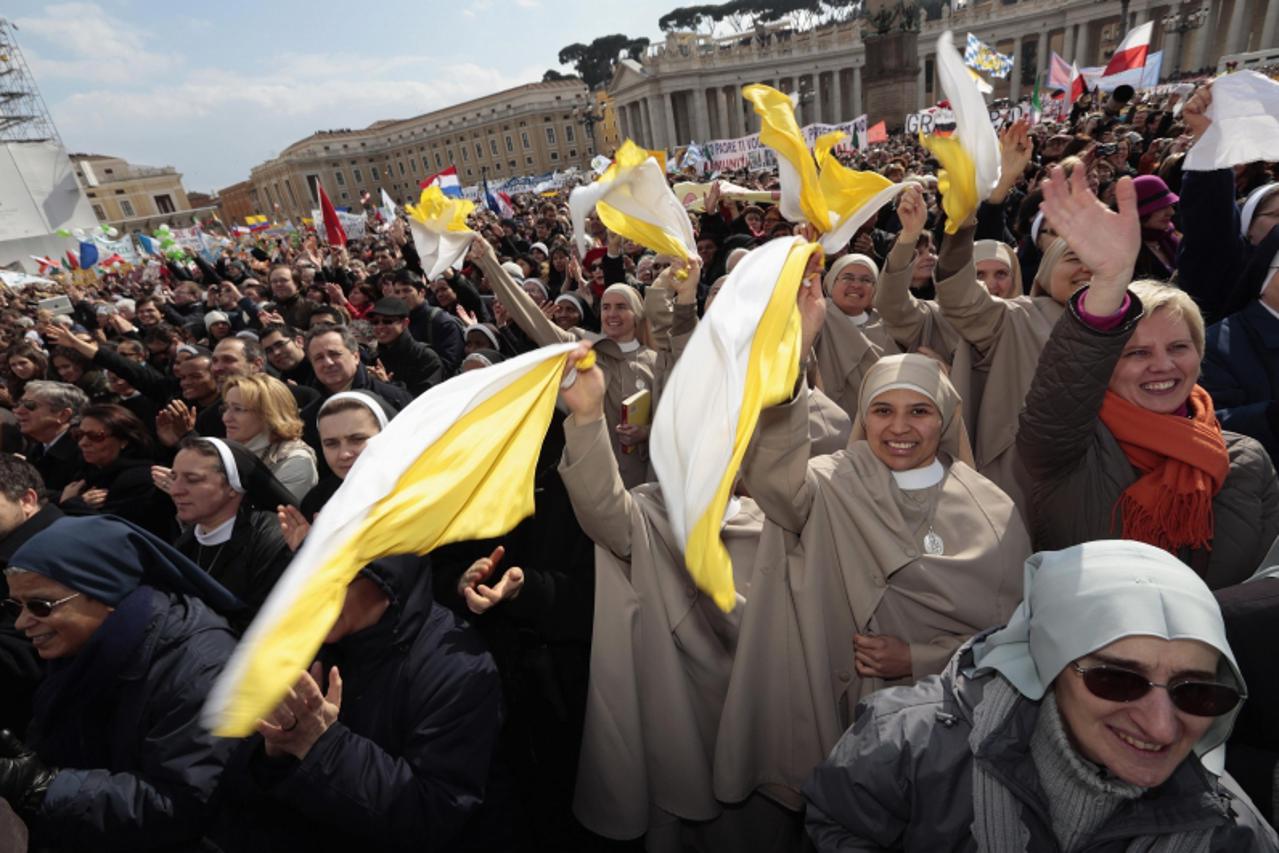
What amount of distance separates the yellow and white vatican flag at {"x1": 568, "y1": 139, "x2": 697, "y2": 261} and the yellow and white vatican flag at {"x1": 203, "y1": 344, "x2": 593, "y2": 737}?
172 centimetres

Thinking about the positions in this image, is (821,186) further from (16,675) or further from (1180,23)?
(1180,23)

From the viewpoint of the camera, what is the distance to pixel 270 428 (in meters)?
3.69

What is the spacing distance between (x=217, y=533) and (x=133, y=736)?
126 centimetres

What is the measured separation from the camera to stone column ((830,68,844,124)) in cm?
6166

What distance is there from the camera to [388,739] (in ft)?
6.22

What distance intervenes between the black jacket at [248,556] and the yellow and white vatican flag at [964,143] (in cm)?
338

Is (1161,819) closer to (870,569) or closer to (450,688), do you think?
(870,569)

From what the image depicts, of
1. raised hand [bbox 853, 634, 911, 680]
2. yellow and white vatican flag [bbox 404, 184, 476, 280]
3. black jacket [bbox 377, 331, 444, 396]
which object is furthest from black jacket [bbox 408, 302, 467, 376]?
raised hand [bbox 853, 634, 911, 680]

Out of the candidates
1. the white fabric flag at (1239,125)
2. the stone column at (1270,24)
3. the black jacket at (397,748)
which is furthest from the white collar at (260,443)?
the stone column at (1270,24)

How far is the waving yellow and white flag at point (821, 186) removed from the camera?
8.50 feet

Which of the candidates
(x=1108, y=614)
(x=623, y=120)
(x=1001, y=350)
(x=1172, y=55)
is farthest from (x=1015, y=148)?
(x=623, y=120)

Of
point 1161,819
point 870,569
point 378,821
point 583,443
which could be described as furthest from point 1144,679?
point 378,821

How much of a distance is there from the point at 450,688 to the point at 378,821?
1.24ft

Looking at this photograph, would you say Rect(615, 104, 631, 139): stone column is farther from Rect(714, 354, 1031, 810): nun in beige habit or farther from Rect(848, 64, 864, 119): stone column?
Rect(714, 354, 1031, 810): nun in beige habit
